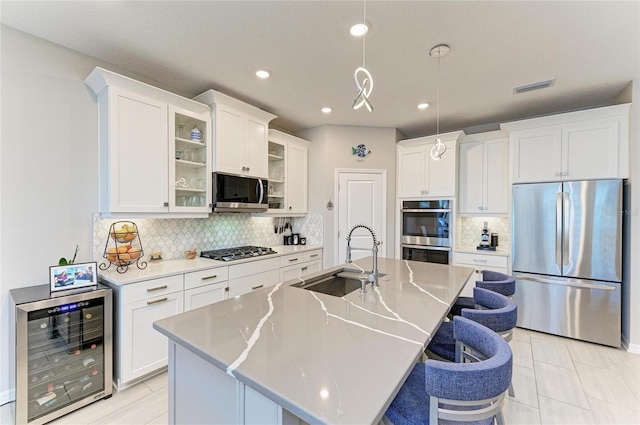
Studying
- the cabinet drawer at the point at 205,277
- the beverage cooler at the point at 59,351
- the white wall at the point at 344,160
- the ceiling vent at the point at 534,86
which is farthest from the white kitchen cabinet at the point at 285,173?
the ceiling vent at the point at 534,86

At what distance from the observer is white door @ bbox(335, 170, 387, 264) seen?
4.32 metres

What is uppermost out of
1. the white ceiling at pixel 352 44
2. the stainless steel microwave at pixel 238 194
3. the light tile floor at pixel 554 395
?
the white ceiling at pixel 352 44

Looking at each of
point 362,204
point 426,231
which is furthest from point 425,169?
point 362,204

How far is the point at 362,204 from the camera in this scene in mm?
4352

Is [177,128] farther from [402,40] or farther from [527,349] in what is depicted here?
[527,349]

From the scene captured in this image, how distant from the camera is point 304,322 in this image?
134cm

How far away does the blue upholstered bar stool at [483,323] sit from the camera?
156 centimetres

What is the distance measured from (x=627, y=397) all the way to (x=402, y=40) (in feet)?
10.9

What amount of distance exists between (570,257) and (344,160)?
304 cm

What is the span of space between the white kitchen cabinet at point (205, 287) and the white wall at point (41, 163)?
2.92 feet

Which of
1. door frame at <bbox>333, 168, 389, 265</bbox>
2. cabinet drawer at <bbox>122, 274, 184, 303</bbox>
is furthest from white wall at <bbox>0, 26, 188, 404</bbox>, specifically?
door frame at <bbox>333, 168, 389, 265</bbox>

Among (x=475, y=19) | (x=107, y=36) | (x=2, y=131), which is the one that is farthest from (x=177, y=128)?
(x=475, y=19)

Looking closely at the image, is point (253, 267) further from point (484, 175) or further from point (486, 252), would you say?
point (484, 175)

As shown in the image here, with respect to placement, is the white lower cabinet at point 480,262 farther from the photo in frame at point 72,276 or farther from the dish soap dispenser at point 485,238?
the photo in frame at point 72,276
